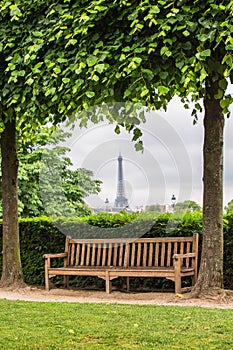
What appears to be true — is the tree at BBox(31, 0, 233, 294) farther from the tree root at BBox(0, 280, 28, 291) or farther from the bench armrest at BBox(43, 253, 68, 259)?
the tree root at BBox(0, 280, 28, 291)

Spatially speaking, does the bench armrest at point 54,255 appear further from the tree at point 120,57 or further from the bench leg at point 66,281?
the tree at point 120,57

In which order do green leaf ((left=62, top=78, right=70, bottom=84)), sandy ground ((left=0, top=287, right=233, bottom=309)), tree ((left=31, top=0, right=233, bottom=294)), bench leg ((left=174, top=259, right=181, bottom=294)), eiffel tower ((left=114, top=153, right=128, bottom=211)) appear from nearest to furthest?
tree ((left=31, top=0, right=233, bottom=294))
green leaf ((left=62, top=78, right=70, bottom=84))
sandy ground ((left=0, top=287, right=233, bottom=309))
bench leg ((left=174, top=259, right=181, bottom=294))
eiffel tower ((left=114, top=153, right=128, bottom=211))

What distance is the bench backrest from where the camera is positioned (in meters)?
9.45

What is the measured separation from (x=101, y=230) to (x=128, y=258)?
96cm

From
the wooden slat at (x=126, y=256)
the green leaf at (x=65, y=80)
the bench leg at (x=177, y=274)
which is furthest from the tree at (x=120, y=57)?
the wooden slat at (x=126, y=256)

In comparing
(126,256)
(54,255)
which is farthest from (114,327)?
(54,255)

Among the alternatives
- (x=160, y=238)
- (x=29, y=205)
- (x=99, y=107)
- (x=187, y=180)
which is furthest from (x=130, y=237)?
(x=29, y=205)

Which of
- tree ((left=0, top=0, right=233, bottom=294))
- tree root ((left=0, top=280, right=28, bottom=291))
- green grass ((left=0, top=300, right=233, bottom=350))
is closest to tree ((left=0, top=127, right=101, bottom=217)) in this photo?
tree root ((left=0, top=280, right=28, bottom=291))

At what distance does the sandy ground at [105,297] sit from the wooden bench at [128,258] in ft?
0.78

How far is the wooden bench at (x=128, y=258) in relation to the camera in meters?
8.92

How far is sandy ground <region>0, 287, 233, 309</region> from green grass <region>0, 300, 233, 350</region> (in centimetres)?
73

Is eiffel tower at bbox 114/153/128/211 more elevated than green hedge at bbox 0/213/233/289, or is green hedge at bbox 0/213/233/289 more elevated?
eiffel tower at bbox 114/153/128/211

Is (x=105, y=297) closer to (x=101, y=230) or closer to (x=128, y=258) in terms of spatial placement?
(x=128, y=258)

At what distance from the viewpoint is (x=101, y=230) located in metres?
10.5
